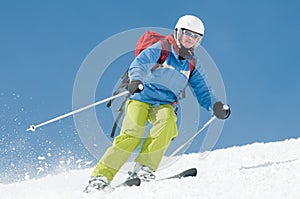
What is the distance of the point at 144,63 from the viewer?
18.5 feet

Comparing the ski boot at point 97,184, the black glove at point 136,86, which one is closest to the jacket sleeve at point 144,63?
the black glove at point 136,86

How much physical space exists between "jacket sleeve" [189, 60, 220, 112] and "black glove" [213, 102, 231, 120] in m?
0.09

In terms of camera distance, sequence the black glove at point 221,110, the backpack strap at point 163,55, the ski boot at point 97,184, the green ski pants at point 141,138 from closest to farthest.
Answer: the ski boot at point 97,184, the green ski pants at point 141,138, the backpack strap at point 163,55, the black glove at point 221,110

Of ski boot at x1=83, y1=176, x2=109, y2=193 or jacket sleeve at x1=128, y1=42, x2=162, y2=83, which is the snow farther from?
jacket sleeve at x1=128, y1=42, x2=162, y2=83

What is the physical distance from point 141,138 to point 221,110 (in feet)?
3.75

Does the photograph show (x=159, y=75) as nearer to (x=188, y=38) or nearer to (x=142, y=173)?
(x=188, y=38)

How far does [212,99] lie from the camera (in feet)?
20.6

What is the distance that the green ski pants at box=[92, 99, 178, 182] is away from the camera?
5.41 metres

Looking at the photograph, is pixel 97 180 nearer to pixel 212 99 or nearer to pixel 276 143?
pixel 212 99

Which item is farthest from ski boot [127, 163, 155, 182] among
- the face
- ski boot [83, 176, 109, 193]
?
the face

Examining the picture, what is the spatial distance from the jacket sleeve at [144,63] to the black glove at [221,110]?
102 cm

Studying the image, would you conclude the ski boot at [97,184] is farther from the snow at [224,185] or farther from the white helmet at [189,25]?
the white helmet at [189,25]

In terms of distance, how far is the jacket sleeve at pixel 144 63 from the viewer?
5532 mm

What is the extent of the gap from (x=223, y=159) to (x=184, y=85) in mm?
1840
